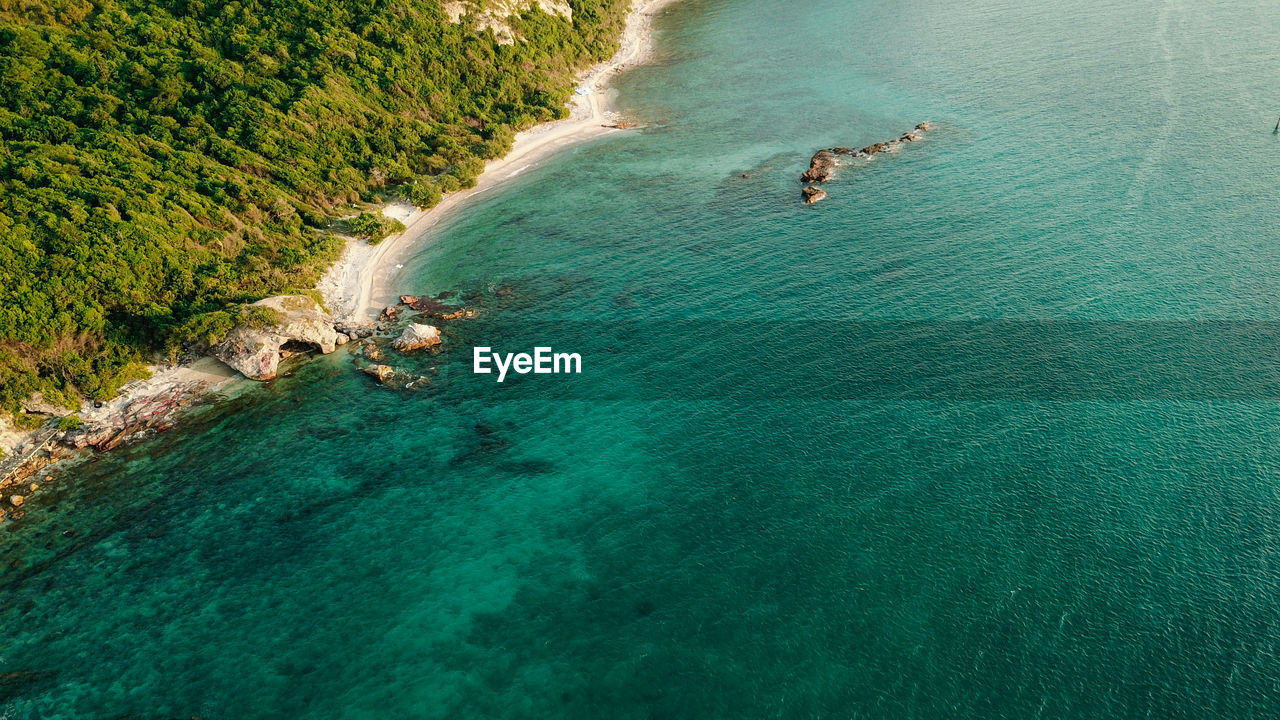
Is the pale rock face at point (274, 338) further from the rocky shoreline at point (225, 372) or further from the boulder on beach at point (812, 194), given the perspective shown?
the boulder on beach at point (812, 194)

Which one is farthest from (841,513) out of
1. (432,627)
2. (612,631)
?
(432,627)

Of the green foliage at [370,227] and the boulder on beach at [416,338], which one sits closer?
the boulder on beach at [416,338]

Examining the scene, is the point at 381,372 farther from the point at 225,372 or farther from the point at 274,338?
the point at 225,372

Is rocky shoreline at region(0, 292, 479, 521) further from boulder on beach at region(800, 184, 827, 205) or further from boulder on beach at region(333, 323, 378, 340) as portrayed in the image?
boulder on beach at region(800, 184, 827, 205)

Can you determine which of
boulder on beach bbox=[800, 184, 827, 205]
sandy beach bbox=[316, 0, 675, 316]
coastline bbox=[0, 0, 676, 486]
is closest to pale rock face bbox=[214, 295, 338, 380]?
coastline bbox=[0, 0, 676, 486]

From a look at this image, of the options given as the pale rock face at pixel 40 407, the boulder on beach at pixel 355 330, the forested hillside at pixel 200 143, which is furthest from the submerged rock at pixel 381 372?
the pale rock face at pixel 40 407

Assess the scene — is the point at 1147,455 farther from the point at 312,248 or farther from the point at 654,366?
the point at 312,248

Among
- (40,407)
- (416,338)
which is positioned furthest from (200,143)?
(416,338)
